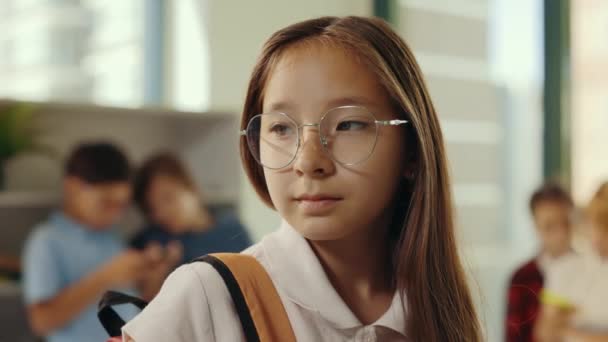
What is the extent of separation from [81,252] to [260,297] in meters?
1.56

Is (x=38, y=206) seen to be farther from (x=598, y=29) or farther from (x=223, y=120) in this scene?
(x=598, y=29)

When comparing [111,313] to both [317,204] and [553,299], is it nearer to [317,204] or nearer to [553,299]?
[317,204]

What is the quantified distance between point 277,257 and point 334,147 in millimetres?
80

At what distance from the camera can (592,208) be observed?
3.69ft

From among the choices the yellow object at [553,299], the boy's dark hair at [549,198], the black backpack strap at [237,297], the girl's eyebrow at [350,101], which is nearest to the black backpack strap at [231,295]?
the black backpack strap at [237,297]

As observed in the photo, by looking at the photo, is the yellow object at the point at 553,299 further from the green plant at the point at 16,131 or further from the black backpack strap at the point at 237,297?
the green plant at the point at 16,131

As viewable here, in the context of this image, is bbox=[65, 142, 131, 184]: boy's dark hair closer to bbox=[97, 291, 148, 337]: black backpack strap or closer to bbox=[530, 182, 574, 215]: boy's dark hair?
bbox=[530, 182, 574, 215]: boy's dark hair

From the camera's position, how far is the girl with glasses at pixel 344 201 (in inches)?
16.4

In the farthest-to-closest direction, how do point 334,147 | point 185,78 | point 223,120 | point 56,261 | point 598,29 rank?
point 185,78, point 598,29, point 223,120, point 56,261, point 334,147

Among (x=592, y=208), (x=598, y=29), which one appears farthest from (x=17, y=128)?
(x=598, y=29)

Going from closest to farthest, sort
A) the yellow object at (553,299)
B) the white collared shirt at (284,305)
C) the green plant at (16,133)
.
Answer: the white collared shirt at (284,305) < the yellow object at (553,299) < the green plant at (16,133)

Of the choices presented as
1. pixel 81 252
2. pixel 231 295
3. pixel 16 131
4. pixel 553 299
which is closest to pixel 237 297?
pixel 231 295

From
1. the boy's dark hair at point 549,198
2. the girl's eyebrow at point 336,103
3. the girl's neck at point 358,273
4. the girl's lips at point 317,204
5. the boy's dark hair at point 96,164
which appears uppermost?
the girl's eyebrow at point 336,103

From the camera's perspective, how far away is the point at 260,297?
1.41 ft
